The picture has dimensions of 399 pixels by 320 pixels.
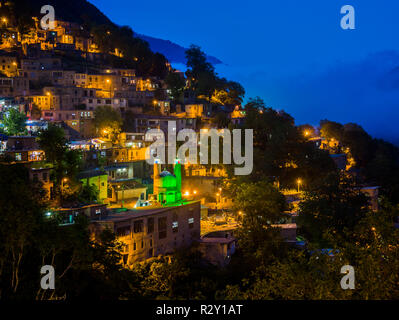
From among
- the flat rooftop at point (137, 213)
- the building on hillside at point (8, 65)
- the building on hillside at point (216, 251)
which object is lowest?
the building on hillside at point (216, 251)

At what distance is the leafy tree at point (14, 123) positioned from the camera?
2411 centimetres

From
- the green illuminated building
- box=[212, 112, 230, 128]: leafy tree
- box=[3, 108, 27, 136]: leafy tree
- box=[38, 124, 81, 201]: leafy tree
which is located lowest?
the green illuminated building

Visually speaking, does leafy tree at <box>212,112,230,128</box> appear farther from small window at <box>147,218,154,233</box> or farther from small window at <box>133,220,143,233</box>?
small window at <box>133,220,143,233</box>

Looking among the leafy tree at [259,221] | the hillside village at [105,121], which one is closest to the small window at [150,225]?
the hillside village at [105,121]

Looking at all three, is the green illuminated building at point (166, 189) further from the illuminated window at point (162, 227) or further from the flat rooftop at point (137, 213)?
the illuminated window at point (162, 227)

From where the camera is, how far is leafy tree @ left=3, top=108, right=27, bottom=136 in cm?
2411

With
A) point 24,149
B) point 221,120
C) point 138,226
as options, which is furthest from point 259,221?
point 221,120

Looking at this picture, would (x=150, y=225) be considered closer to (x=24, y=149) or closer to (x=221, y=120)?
(x=24, y=149)

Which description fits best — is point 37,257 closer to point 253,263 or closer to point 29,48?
point 253,263

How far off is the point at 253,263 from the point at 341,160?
22.3m

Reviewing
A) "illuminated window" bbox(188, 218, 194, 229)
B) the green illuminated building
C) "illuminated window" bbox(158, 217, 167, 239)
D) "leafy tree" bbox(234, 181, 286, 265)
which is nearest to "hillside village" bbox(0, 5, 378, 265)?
"illuminated window" bbox(188, 218, 194, 229)

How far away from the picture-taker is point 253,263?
17.3m

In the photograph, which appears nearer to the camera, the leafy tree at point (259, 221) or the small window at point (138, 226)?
the small window at point (138, 226)
